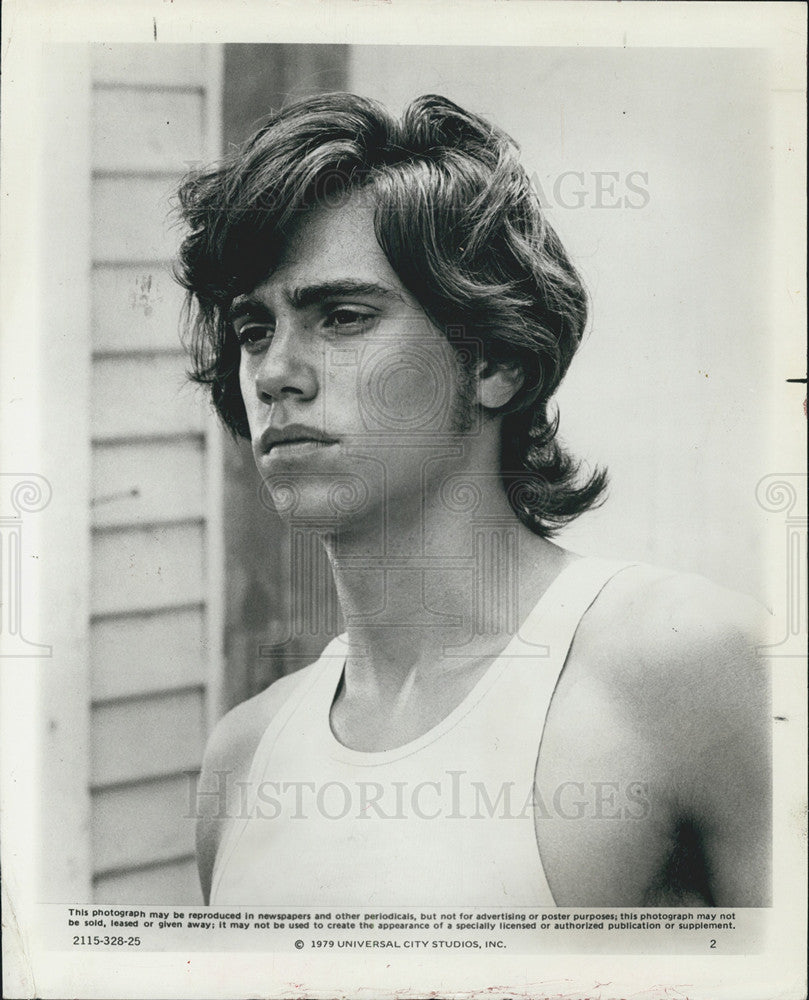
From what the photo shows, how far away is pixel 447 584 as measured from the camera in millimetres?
1149

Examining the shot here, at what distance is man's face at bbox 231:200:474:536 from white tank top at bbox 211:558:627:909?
219 millimetres

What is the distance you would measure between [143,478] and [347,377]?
307mm

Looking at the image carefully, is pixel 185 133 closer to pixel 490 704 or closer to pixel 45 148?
pixel 45 148

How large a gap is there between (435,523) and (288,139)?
20.8 inches

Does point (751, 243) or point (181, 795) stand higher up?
point (751, 243)

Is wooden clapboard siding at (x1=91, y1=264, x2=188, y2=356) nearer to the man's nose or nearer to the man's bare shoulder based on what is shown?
the man's nose

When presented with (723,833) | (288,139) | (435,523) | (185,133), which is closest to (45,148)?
(185,133)

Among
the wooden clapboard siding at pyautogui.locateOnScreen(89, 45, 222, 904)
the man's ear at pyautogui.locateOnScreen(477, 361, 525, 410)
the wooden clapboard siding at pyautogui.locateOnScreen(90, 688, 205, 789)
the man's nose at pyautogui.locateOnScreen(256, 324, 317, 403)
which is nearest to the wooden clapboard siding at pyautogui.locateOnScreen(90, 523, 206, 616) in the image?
the wooden clapboard siding at pyautogui.locateOnScreen(89, 45, 222, 904)

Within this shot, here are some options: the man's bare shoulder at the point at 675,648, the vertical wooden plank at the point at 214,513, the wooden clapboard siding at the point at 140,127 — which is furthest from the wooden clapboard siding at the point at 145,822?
the wooden clapboard siding at the point at 140,127

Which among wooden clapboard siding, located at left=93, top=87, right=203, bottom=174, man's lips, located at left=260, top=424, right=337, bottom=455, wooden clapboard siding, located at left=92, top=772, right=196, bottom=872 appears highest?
wooden clapboard siding, located at left=93, top=87, right=203, bottom=174

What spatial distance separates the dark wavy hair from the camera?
1113 millimetres

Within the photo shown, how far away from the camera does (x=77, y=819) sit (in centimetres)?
118

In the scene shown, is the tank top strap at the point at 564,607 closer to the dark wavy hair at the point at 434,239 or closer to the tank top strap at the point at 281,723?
the dark wavy hair at the point at 434,239

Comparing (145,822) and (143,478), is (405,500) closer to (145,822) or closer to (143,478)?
(143,478)
